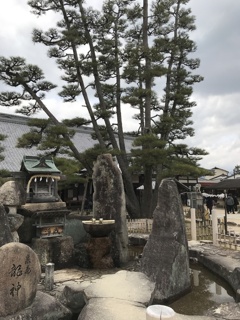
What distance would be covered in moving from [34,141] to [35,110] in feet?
8.33

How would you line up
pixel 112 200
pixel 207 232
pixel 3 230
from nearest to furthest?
pixel 3 230, pixel 112 200, pixel 207 232

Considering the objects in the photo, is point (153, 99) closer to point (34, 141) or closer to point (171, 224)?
point (34, 141)

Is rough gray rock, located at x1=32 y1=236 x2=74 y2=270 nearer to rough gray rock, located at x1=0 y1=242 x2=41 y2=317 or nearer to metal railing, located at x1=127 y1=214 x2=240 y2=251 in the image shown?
rough gray rock, located at x1=0 y1=242 x2=41 y2=317

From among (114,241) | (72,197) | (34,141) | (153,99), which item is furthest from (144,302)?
(72,197)

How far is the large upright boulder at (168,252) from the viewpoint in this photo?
6.27 m

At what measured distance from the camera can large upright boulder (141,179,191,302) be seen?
627cm

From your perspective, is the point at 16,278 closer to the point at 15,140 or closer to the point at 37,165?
the point at 37,165

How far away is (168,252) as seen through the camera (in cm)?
655

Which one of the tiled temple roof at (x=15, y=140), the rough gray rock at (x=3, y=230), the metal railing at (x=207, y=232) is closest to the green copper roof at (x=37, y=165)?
the rough gray rock at (x=3, y=230)

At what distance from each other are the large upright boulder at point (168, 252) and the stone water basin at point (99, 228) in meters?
1.83

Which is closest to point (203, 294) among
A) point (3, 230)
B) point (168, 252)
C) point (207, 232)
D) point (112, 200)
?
point (168, 252)

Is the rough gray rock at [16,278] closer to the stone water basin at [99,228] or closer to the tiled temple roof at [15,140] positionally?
the stone water basin at [99,228]

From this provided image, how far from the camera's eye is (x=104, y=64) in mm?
14930

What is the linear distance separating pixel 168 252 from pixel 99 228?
243 cm
